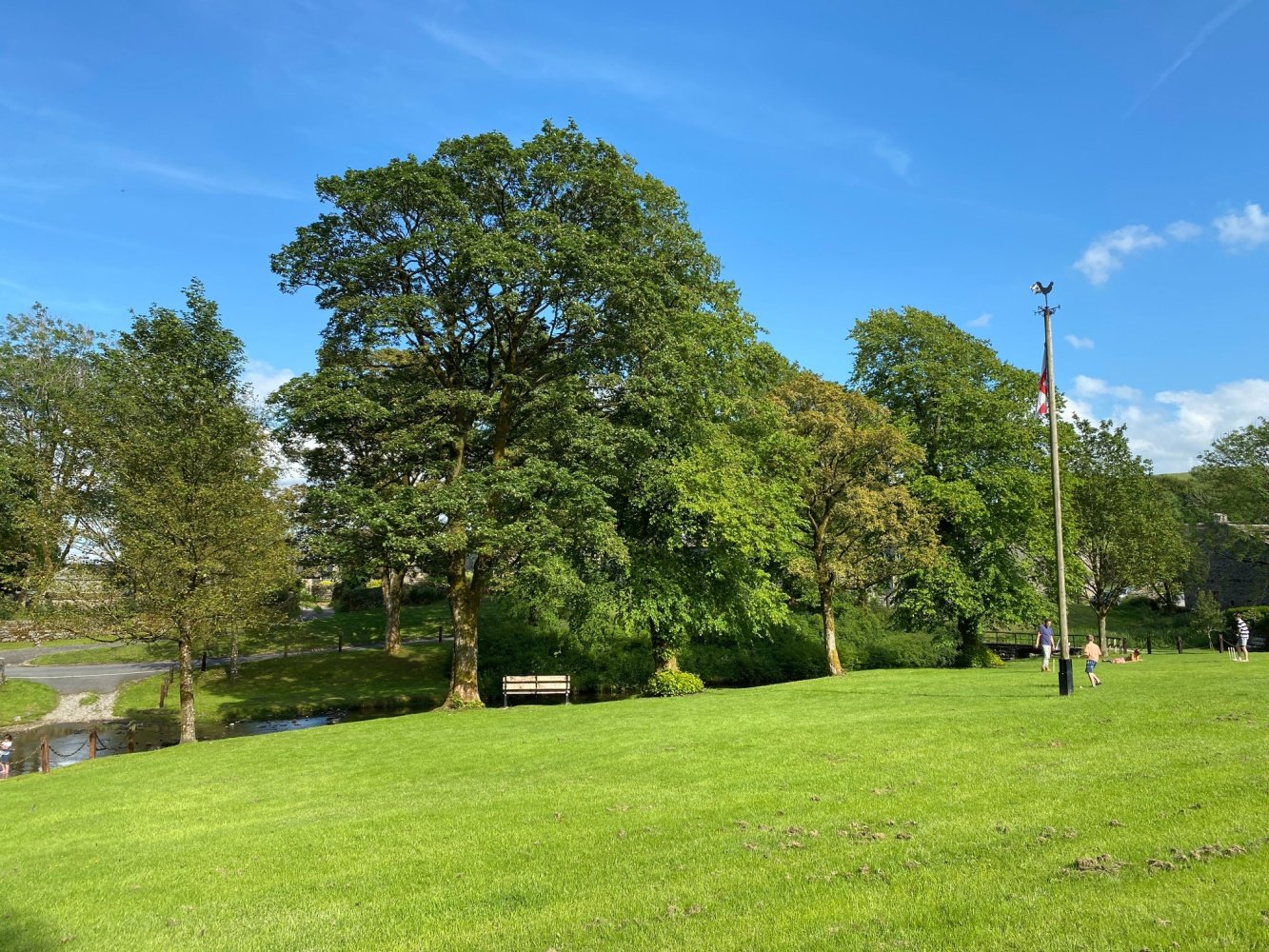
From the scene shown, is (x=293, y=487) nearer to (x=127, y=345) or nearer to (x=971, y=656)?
(x=127, y=345)

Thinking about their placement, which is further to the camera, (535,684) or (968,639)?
(968,639)

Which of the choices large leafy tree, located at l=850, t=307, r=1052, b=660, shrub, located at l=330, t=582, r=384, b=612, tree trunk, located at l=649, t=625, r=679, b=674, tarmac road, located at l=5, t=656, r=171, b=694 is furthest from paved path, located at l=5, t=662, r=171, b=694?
large leafy tree, located at l=850, t=307, r=1052, b=660

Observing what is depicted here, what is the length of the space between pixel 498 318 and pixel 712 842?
22.2 meters

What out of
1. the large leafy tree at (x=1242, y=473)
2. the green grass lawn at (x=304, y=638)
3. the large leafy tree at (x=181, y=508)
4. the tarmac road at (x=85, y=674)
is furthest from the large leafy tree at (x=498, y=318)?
the large leafy tree at (x=1242, y=473)

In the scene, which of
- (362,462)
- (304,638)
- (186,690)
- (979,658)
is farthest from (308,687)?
(979,658)

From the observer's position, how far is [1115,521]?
1834 inches

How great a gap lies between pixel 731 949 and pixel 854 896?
1.33m

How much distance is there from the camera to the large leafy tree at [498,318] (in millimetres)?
25156

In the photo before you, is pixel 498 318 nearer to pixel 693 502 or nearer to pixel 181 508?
pixel 693 502

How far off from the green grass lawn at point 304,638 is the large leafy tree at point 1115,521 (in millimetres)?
42001

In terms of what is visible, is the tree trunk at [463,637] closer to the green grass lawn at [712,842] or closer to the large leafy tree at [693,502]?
the large leafy tree at [693,502]

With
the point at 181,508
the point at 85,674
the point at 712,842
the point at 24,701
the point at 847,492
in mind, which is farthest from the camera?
the point at 85,674

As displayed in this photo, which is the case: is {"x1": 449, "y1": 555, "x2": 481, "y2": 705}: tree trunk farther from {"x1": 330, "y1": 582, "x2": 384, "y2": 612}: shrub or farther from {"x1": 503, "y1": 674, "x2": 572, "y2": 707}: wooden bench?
{"x1": 330, "y1": 582, "x2": 384, "y2": 612}: shrub

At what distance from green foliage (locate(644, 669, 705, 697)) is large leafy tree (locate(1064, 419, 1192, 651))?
29.0 metres
